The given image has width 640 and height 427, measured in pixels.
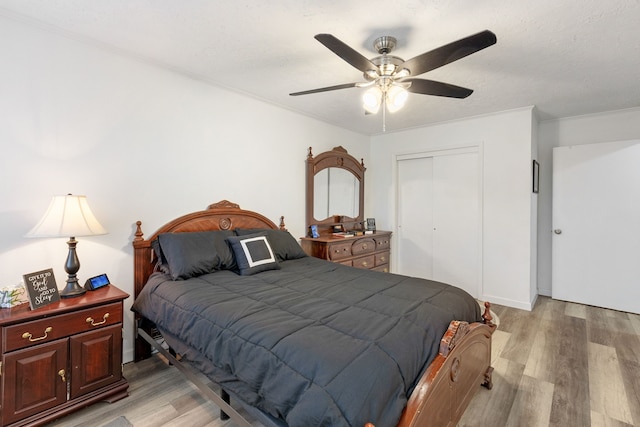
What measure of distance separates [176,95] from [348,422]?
2772 mm

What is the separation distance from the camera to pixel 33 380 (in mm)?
1634

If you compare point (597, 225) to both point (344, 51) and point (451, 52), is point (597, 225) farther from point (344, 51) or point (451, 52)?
point (344, 51)

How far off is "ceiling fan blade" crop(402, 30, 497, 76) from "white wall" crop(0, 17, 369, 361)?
6.28ft

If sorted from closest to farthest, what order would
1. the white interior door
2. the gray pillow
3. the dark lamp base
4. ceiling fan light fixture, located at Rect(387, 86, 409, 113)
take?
the dark lamp base
ceiling fan light fixture, located at Rect(387, 86, 409, 113)
the gray pillow
the white interior door

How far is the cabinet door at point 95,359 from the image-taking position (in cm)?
178

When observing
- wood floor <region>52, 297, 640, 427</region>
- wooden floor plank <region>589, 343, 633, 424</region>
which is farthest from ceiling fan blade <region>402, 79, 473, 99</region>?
wooden floor plank <region>589, 343, 633, 424</region>

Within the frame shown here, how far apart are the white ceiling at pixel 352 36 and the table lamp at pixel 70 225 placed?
1.19 m

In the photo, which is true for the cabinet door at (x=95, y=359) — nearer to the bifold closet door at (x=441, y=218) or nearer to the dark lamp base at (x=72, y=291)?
the dark lamp base at (x=72, y=291)

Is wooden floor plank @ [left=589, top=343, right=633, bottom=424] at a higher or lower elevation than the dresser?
lower

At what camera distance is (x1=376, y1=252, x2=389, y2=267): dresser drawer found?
4.27m

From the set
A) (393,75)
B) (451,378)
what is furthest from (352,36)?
(451,378)

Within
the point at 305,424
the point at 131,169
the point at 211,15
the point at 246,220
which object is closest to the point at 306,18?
the point at 211,15

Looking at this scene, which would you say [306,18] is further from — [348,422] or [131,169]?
[348,422]

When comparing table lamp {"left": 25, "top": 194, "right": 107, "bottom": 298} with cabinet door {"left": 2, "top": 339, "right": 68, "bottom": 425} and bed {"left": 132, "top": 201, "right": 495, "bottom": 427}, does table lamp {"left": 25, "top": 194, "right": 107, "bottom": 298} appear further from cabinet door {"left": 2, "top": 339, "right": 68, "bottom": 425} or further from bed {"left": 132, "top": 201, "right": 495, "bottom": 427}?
bed {"left": 132, "top": 201, "right": 495, "bottom": 427}
